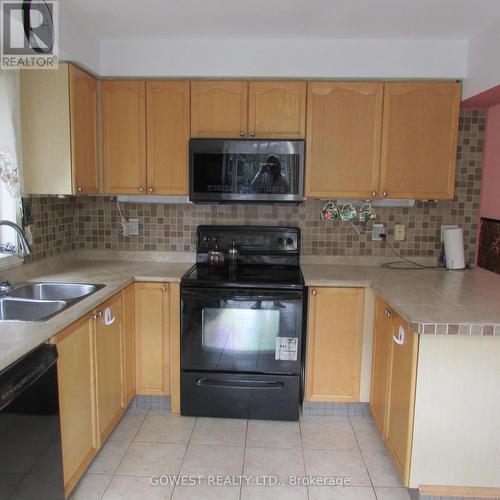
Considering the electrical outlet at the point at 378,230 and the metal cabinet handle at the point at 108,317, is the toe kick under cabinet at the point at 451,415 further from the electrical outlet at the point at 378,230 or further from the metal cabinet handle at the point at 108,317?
the metal cabinet handle at the point at 108,317

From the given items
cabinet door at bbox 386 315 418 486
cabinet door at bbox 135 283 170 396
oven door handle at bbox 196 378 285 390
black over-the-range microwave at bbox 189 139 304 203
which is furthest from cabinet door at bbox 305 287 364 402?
cabinet door at bbox 135 283 170 396

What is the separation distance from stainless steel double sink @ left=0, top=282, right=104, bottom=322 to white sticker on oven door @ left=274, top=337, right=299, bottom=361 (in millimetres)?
1034

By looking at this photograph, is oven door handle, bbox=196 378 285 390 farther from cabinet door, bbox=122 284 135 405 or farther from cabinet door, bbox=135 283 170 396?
cabinet door, bbox=122 284 135 405

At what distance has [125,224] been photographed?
3.13m

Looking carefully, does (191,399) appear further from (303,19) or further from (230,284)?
(303,19)

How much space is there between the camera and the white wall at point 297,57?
8.70 ft

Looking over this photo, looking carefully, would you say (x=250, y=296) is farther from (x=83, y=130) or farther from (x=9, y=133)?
(x=9, y=133)

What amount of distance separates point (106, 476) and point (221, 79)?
88.9 inches

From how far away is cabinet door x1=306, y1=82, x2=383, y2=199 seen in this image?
271 cm

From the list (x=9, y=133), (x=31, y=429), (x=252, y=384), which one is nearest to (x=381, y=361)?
(x=252, y=384)

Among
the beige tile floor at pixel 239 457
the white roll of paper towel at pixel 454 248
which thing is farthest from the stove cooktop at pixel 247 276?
the white roll of paper towel at pixel 454 248

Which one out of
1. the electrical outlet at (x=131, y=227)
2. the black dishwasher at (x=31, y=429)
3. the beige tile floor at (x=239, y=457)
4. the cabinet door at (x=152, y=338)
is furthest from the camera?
the electrical outlet at (x=131, y=227)

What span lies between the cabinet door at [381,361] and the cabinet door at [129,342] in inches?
55.7

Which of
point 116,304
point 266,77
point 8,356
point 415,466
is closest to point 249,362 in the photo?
point 116,304
